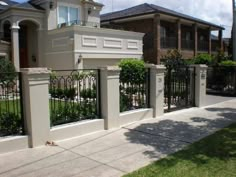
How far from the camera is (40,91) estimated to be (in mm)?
6336

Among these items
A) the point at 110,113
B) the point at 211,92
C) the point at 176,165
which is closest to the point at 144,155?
the point at 176,165

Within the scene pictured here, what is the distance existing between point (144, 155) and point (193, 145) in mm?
1263

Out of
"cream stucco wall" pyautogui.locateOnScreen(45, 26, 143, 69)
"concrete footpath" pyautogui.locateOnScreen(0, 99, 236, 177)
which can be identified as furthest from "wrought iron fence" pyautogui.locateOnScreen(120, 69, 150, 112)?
"cream stucco wall" pyautogui.locateOnScreen(45, 26, 143, 69)

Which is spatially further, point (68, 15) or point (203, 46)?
point (203, 46)

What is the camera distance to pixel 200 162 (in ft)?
17.9

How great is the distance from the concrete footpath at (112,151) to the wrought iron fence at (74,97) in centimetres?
63

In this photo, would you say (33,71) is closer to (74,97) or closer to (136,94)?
(74,97)

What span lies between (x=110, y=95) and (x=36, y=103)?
217cm

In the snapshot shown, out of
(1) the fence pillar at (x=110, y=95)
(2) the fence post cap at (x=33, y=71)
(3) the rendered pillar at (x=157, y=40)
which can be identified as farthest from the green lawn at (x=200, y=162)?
(3) the rendered pillar at (x=157, y=40)

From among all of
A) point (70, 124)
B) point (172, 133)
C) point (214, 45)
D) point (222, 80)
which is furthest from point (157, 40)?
point (70, 124)

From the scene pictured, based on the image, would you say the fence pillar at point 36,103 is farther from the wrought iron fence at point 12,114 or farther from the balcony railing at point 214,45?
the balcony railing at point 214,45

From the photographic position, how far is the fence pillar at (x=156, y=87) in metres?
9.33

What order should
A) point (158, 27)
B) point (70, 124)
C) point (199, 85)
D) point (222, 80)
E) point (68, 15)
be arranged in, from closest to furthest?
1. point (70, 124)
2. point (199, 85)
3. point (222, 80)
4. point (68, 15)
5. point (158, 27)

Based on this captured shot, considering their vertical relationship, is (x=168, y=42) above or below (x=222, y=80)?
above
